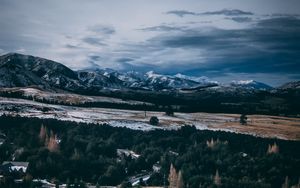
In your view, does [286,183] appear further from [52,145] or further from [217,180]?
[52,145]

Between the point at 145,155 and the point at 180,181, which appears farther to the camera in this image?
the point at 145,155

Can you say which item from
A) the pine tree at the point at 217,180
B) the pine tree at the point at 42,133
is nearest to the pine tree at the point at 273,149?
the pine tree at the point at 217,180

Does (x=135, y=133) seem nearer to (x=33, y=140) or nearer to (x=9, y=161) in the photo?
(x=33, y=140)

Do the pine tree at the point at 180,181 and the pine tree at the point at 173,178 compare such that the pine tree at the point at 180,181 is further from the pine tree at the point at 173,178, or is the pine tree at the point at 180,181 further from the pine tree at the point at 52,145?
the pine tree at the point at 52,145

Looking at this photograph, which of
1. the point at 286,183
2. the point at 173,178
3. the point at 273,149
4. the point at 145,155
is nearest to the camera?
the point at 286,183

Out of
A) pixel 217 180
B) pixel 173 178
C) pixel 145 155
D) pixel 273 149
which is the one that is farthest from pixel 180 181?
pixel 273 149

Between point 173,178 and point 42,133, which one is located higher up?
point 42,133

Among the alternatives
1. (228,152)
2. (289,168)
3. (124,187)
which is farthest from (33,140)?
(289,168)

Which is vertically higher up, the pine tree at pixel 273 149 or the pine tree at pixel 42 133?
the pine tree at pixel 42 133
